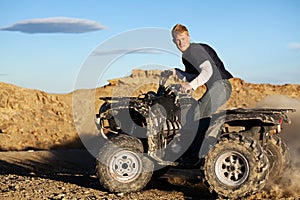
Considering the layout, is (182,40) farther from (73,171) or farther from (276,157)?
(73,171)

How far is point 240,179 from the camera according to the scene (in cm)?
826

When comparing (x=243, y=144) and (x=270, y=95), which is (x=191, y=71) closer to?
(x=243, y=144)

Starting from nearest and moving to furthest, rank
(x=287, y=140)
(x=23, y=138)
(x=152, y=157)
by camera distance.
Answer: (x=152, y=157) → (x=287, y=140) → (x=23, y=138)

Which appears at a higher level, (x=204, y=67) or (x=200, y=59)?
(x=200, y=59)

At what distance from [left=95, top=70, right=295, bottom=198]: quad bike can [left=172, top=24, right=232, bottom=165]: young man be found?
0.15 meters

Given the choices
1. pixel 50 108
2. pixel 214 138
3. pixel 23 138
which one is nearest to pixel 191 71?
pixel 214 138

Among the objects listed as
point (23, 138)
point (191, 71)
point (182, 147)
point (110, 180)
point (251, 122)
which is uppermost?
point (191, 71)

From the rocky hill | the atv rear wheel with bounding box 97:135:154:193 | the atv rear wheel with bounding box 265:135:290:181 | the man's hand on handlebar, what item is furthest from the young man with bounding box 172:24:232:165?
the rocky hill

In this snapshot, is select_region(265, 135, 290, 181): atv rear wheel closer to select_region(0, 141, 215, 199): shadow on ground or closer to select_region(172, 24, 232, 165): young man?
select_region(0, 141, 215, 199): shadow on ground

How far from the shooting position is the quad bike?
8.26 m

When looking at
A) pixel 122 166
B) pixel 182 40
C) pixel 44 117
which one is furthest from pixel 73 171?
pixel 44 117

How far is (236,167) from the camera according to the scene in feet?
27.3

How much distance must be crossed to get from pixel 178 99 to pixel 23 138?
1856 cm

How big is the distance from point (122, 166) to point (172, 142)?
35.3 inches
